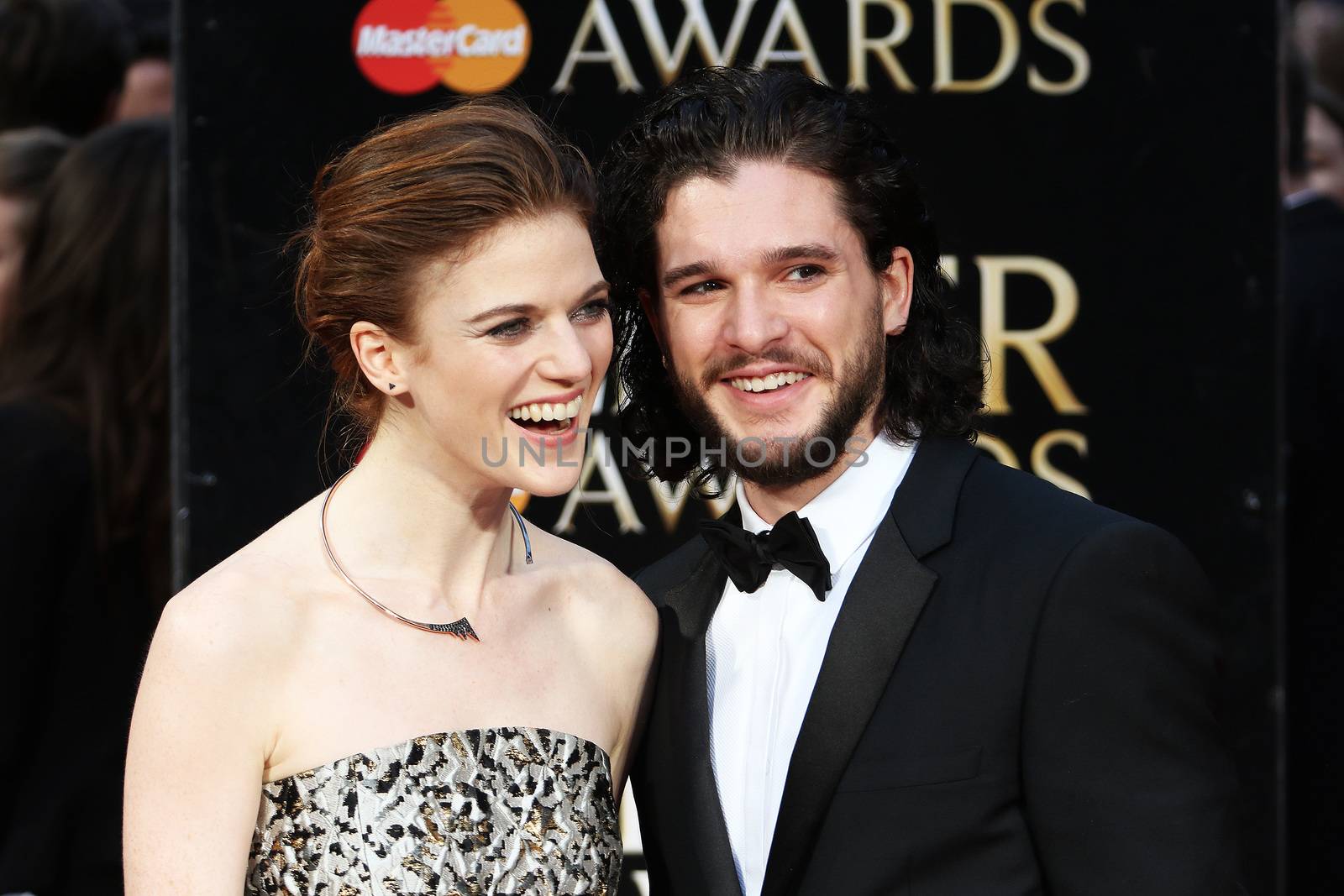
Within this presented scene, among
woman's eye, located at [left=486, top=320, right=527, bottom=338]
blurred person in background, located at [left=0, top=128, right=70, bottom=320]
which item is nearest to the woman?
woman's eye, located at [left=486, top=320, right=527, bottom=338]

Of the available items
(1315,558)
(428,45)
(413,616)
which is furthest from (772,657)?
(1315,558)

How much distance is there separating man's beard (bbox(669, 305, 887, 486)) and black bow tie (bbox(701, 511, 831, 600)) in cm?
8

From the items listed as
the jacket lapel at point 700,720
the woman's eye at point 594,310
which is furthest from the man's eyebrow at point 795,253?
the jacket lapel at point 700,720

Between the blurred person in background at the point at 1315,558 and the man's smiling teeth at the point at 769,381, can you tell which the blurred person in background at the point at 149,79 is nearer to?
the man's smiling teeth at the point at 769,381

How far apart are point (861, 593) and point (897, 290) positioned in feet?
2.14

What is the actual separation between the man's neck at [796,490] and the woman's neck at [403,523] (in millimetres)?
438

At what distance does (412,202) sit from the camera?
7.60ft

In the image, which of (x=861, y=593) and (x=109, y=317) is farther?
(x=109, y=317)

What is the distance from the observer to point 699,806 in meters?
2.36

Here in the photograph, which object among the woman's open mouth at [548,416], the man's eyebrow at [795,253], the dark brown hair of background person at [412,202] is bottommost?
the woman's open mouth at [548,416]

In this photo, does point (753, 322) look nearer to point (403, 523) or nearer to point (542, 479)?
point (542, 479)

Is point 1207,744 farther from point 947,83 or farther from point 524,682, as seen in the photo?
point 947,83

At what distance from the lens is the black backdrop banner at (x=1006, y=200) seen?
343cm

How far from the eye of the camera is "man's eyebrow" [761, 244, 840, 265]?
2.54 metres
